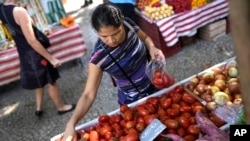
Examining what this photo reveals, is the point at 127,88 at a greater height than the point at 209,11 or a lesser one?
greater

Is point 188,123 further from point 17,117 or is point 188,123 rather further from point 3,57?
point 3,57

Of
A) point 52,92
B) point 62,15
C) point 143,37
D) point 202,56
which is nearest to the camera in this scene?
point 143,37

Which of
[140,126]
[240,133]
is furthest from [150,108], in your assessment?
[240,133]

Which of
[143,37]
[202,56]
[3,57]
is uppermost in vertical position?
[143,37]

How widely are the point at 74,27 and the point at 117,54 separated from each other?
109 inches

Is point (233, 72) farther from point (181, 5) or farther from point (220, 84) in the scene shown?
point (181, 5)

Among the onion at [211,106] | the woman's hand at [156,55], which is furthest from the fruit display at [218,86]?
the woman's hand at [156,55]

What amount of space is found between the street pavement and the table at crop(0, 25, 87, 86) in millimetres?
258

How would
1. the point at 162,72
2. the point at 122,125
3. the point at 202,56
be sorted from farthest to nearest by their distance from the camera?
the point at 202,56 → the point at 162,72 → the point at 122,125

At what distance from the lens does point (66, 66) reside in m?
5.18

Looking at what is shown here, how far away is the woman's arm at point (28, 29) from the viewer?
124 inches

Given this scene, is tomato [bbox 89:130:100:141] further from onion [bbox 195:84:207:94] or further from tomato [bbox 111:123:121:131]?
onion [bbox 195:84:207:94]

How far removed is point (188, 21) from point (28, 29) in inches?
92.1

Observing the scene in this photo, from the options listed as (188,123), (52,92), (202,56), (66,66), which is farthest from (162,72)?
(66,66)
